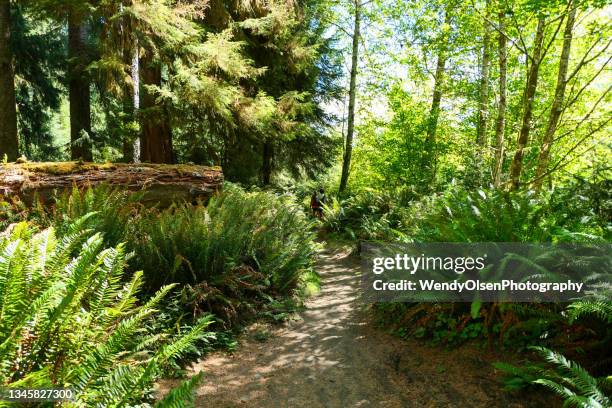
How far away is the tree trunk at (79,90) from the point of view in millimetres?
10336

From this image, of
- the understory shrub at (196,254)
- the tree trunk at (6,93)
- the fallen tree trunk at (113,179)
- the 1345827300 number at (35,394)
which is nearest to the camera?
the 1345827300 number at (35,394)

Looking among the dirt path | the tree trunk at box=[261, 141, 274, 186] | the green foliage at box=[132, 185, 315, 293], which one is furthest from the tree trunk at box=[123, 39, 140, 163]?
the tree trunk at box=[261, 141, 274, 186]

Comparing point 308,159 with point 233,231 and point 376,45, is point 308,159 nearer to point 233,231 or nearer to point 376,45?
point 376,45

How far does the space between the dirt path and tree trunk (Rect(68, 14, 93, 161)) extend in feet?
26.3

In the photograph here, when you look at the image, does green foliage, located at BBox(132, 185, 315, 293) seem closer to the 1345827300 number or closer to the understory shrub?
the understory shrub

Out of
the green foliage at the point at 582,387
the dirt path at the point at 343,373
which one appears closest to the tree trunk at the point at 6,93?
the dirt path at the point at 343,373

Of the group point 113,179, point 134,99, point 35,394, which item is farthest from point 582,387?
point 134,99

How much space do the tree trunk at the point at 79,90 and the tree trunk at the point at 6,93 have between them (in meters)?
1.26

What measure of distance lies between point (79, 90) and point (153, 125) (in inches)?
130

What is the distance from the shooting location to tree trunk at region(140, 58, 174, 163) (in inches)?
369

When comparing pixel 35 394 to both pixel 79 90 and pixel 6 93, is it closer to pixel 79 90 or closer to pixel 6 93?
pixel 6 93

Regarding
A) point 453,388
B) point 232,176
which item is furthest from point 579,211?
point 232,176

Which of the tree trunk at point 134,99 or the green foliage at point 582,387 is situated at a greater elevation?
the tree trunk at point 134,99

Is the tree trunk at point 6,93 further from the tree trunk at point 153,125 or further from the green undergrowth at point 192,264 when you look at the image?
the green undergrowth at point 192,264
